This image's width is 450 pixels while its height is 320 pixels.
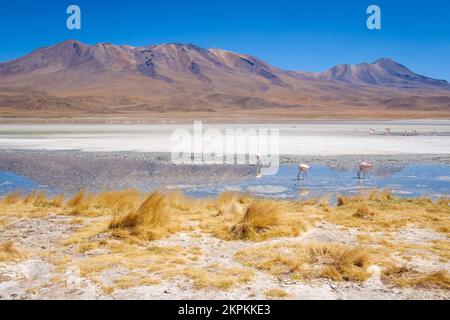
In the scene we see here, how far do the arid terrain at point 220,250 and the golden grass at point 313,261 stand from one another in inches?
0.5

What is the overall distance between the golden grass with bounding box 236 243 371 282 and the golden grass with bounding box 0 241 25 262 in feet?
8.66

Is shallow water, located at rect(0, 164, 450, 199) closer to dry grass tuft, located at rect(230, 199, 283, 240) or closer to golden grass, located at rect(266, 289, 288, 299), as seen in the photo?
dry grass tuft, located at rect(230, 199, 283, 240)

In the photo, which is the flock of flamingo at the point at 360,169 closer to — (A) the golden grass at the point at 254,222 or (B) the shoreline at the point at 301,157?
(B) the shoreline at the point at 301,157

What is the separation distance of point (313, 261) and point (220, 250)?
1.30m

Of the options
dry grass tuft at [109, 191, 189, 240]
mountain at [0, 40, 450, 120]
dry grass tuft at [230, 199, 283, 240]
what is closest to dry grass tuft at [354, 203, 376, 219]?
dry grass tuft at [230, 199, 283, 240]

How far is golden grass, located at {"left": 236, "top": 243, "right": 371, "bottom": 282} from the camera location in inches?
204

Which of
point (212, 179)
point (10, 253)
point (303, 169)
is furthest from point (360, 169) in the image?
point (10, 253)

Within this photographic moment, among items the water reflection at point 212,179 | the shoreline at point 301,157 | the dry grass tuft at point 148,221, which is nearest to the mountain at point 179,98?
the shoreline at point 301,157

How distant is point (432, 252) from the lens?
20.1ft

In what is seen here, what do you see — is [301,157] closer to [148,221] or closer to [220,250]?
[148,221]

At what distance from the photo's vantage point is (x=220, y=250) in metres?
6.32

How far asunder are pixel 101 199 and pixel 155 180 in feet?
13.0
